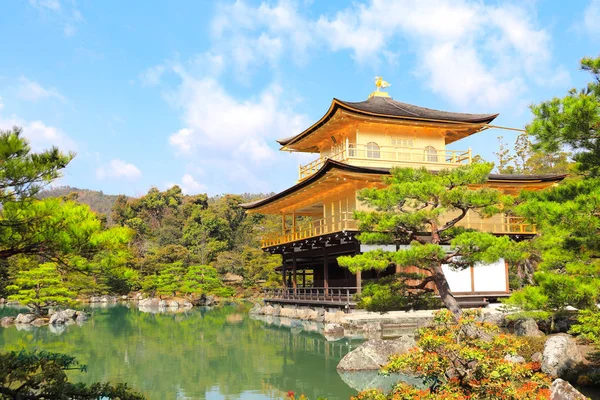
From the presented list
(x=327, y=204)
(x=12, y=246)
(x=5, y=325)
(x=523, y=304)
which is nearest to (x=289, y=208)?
(x=327, y=204)

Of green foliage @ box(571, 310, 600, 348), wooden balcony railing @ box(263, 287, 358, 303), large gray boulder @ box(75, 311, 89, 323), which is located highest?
green foliage @ box(571, 310, 600, 348)

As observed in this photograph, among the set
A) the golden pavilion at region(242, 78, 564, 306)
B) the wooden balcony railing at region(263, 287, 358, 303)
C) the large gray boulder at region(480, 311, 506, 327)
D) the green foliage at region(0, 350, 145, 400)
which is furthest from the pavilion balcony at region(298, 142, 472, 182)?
the green foliage at region(0, 350, 145, 400)

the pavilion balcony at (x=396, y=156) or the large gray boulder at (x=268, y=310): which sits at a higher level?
A: the pavilion balcony at (x=396, y=156)

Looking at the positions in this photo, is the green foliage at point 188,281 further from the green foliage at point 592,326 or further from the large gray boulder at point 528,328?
the green foliage at point 592,326

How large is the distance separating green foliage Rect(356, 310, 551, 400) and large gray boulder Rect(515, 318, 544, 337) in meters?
6.42

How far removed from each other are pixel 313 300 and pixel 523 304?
14956mm

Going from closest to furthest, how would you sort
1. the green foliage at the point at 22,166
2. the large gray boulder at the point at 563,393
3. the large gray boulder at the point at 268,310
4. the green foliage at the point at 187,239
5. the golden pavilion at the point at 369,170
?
1. the green foliage at the point at 22,166
2. the large gray boulder at the point at 563,393
3. the golden pavilion at the point at 369,170
4. the large gray boulder at the point at 268,310
5. the green foliage at the point at 187,239

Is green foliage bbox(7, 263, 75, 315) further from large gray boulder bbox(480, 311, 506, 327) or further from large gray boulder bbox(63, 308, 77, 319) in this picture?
large gray boulder bbox(480, 311, 506, 327)

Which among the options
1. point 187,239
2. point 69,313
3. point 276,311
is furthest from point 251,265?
point 69,313

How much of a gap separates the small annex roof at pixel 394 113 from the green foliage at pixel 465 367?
47.0 ft

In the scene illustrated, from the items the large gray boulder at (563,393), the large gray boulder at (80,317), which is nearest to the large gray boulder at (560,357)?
the large gray boulder at (563,393)

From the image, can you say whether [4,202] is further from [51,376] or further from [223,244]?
[223,244]

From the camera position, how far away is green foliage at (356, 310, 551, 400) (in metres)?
5.89

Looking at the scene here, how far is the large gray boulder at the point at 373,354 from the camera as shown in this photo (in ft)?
36.4
